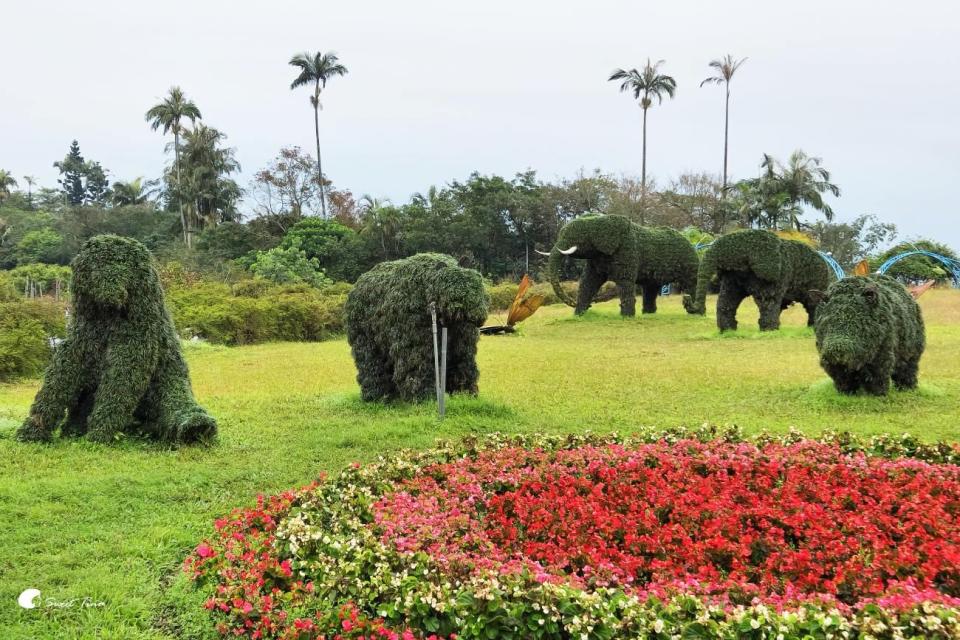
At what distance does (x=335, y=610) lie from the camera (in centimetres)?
331

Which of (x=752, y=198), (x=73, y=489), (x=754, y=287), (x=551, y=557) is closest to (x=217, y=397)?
(x=73, y=489)

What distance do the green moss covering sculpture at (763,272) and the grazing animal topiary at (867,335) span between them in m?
6.21

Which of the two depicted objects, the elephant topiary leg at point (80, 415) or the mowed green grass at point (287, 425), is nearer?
the mowed green grass at point (287, 425)

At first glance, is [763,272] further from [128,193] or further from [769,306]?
[128,193]

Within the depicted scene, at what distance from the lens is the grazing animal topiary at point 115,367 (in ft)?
19.9

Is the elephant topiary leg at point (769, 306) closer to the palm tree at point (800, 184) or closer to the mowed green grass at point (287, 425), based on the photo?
the mowed green grass at point (287, 425)

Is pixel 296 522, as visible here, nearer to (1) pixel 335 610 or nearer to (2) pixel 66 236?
(1) pixel 335 610

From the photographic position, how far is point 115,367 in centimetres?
608

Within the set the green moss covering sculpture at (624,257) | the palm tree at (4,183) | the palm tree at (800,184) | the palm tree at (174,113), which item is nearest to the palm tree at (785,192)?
the palm tree at (800,184)

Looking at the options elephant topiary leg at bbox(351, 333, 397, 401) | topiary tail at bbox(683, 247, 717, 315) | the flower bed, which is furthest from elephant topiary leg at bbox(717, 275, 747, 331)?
the flower bed

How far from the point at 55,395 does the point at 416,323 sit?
338 cm

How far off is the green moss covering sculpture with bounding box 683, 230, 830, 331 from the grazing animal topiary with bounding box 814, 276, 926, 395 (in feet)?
20.4

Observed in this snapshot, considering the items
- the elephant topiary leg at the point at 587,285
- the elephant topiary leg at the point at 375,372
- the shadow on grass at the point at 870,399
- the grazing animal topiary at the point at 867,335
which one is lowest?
the shadow on grass at the point at 870,399

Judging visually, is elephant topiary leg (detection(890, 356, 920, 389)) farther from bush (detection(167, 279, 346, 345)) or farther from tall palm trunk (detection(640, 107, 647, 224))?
tall palm trunk (detection(640, 107, 647, 224))
